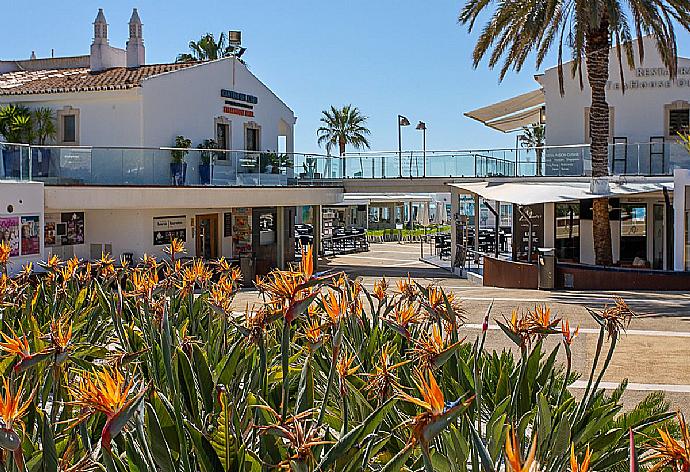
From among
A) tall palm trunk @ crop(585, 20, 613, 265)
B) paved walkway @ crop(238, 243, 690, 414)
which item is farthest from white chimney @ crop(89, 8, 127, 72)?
tall palm trunk @ crop(585, 20, 613, 265)

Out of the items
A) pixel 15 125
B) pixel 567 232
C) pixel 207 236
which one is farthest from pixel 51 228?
pixel 567 232

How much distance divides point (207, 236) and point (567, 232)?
12.5 metres

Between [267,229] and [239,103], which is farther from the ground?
[239,103]

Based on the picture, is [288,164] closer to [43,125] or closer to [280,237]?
[280,237]

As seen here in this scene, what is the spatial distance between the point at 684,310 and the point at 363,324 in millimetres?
9874

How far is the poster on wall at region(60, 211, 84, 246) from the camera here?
2512 cm

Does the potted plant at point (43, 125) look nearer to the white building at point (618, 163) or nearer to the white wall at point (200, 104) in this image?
the white wall at point (200, 104)

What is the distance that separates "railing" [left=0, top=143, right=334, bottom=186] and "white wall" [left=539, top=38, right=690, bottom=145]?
381 inches

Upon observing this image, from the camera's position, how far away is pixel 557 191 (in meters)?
24.0

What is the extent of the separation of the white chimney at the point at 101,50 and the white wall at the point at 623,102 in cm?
1599

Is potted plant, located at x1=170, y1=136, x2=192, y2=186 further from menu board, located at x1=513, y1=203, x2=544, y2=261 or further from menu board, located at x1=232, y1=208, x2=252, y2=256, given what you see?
menu board, located at x1=513, y1=203, x2=544, y2=261

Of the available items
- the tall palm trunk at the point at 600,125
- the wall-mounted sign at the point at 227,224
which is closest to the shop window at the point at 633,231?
the tall palm trunk at the point at 600,125

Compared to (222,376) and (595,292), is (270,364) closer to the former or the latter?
(222,376)

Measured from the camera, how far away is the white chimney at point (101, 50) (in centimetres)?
3244
